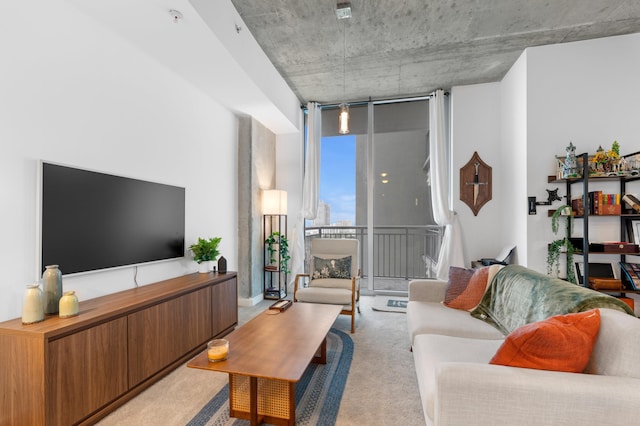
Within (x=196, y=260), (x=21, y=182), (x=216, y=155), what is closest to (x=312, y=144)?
(x=216, y=155)

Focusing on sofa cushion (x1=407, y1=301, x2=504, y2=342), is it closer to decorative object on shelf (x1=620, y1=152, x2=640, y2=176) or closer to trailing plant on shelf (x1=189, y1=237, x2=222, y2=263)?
trailing plant on shelf (x1=189, y1=237, x2=222, y2=263)

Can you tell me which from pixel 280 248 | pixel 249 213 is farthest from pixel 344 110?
pixel 280 248

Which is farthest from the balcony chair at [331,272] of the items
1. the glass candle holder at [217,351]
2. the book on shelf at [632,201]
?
the book on shelf at [632,201]

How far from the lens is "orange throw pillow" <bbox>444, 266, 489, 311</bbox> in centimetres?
267

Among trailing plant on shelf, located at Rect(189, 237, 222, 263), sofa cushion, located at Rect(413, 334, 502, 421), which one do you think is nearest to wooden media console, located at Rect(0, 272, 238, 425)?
trailing plant on shelf, located at Rect(189, 237, 222, 263)

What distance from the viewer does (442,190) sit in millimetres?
4688

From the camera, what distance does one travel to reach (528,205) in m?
3.64

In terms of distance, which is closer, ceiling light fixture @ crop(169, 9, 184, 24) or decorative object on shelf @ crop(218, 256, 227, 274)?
ceiling light fixture @ crop(169, 9, 184, 24)

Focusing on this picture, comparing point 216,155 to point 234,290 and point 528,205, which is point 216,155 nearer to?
point 234,290

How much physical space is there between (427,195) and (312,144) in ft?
7.07

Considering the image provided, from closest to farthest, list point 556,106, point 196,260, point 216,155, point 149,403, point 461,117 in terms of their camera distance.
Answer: point 149,403
point 196,260
point 556,106
point 216,155
point 461,117

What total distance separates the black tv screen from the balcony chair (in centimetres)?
154

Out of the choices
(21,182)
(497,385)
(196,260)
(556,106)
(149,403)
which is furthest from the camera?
(556,106)

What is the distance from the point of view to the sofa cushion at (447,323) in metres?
2.19
